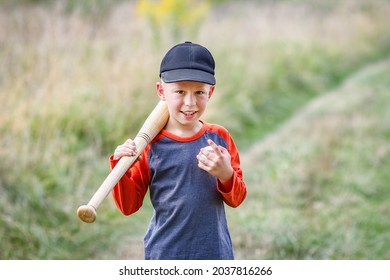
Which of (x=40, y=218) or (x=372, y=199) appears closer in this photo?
(x=40, y=218)

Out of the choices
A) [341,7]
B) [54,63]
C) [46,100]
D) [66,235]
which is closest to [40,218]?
[66,235]

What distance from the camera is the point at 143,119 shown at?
648 centimetres

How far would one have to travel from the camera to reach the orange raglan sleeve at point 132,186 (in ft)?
7.91

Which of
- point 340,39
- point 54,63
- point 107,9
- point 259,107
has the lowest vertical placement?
point 54,63

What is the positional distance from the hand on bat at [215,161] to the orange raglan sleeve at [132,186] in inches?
10.1

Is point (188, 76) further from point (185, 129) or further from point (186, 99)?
point (185, 129)

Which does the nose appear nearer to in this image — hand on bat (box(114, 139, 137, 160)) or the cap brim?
the cap brim

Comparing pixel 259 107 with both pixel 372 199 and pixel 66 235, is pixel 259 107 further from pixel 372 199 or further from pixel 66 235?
pixel 66 235

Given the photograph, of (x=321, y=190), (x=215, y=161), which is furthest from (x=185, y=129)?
(x=321, y=190)

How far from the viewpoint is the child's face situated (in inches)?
93.1

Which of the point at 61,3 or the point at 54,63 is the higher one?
the point at 61,3

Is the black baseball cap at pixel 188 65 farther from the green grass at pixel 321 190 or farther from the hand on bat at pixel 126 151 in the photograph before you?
the green grass at pixel 321 190
